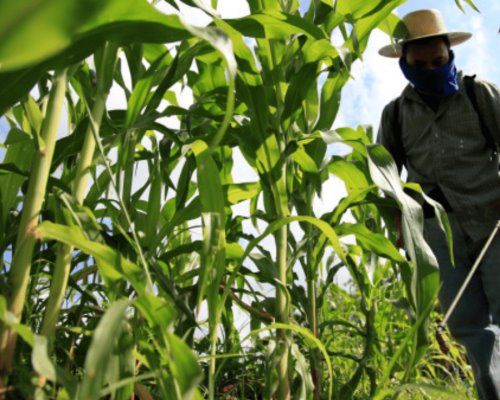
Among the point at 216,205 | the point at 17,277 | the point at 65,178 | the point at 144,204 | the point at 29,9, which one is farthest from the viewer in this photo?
the point at 144,204

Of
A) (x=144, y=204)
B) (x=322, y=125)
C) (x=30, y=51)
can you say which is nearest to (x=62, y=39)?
(x=30, y=51)

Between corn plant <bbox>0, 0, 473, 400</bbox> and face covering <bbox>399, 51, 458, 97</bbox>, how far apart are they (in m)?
0.51

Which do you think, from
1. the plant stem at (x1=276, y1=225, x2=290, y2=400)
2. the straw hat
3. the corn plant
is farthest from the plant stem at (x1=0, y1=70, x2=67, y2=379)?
the straw hat

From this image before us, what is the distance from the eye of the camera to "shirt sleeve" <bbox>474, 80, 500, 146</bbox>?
157cm

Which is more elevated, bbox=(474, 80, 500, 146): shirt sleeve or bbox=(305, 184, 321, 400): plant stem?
bbox=(474, 80, 500, 146): shirt sleeve

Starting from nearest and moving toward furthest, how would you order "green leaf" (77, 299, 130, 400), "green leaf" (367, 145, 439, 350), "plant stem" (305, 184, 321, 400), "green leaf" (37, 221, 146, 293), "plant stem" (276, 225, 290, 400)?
"green leaf" (77, 299, 130, 400)
"green leaf" (37, 221, 146, 293)
"green leaf" (367, 145, 439, 350)
"plant stem" (276, 225, 290, 400)
"plant stem" (305, 184, 321, 400)

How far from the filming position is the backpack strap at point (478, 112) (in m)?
1.59

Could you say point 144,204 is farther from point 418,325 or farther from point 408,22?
point 408,22

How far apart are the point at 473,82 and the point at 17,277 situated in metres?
1.49

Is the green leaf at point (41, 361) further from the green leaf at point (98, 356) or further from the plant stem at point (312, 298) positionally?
the plant stem at point (312, 298)

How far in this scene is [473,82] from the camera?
165 centimetres

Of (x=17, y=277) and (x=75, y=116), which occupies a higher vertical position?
(x=75, y=116)

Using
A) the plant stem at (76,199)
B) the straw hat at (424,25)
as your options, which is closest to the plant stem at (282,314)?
the plant stem at (76,199)

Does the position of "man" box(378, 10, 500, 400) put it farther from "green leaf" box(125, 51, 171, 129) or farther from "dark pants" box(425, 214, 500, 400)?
"green leaf" box(125, 51, 171, 129)
